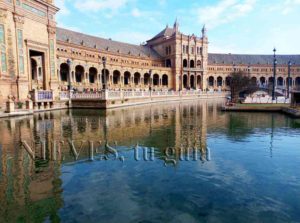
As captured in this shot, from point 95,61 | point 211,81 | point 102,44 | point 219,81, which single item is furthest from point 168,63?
point 95,61

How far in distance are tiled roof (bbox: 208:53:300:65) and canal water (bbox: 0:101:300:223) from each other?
310 ft

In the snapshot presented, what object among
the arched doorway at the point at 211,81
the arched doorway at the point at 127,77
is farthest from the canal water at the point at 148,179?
the arched doorway at the point at 211,81

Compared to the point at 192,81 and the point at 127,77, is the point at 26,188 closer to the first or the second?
the point at 127,77

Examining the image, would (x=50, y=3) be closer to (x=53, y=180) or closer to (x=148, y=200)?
(x=53, y=180)

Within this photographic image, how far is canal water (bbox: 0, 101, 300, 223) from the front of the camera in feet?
17.0

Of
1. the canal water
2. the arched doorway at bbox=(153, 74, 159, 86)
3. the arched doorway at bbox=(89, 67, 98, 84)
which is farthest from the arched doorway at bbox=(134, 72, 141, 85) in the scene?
the canal water

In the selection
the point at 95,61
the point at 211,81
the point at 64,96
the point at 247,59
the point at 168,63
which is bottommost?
the point at 64,96

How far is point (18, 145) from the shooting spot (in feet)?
35.1

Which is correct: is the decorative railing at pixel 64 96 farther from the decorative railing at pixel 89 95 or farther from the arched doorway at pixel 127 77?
the arched doorway at pixel 127 77

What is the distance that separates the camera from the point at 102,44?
71750 millimetres

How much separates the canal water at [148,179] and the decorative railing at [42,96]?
49.2ft

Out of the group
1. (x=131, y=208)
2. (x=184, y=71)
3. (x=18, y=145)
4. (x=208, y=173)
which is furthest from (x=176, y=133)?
(x=184, y=71)

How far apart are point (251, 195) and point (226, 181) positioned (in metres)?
0.98

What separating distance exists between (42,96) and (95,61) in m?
31.5
